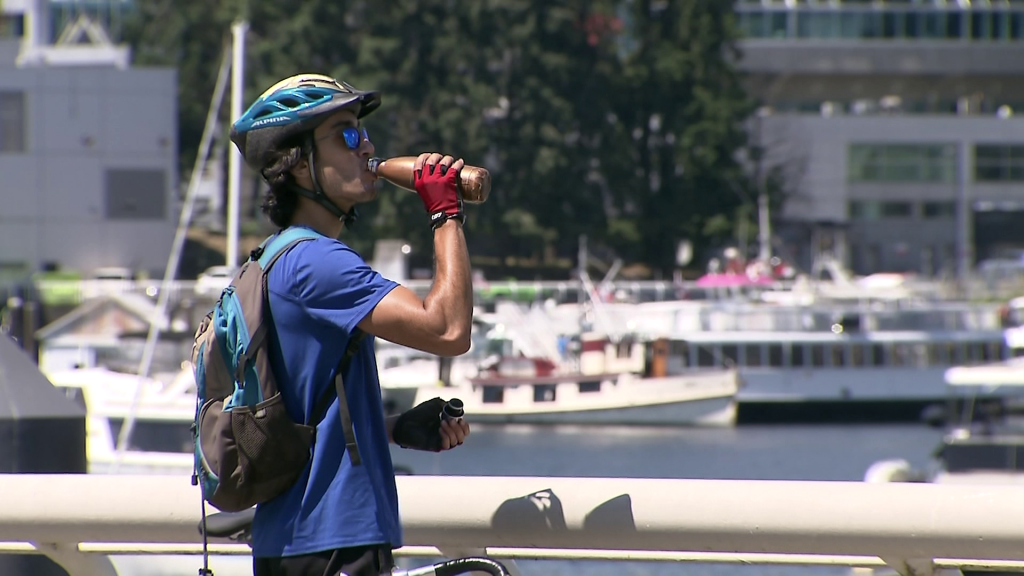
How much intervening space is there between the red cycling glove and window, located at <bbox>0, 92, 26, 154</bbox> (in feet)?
172

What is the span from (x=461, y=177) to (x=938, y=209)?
2680 inches

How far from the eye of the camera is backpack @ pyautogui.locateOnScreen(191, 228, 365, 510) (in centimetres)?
263

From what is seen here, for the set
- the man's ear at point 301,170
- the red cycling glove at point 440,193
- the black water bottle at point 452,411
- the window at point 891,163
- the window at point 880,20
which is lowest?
the window at point 891,163

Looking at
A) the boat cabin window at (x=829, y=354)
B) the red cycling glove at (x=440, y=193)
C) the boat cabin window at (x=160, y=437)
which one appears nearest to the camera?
the red cycling glove at (x=440, y=193)

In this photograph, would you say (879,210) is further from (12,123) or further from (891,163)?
(12,123)

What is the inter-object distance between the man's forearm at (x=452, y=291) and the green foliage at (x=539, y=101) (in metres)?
47.8

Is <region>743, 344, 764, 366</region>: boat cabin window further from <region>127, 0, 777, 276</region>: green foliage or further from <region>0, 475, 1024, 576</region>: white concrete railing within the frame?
<region>0, 475, 1024, 576</region>: white concrete railing

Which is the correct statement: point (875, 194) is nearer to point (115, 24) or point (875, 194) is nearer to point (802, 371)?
point (802, 371)

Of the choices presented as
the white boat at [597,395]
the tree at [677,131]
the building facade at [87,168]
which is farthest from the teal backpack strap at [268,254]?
the tree at [677,131]

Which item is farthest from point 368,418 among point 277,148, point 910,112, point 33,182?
point 910,112

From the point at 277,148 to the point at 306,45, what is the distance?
5219 cm

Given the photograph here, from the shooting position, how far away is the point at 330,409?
2.71 metres

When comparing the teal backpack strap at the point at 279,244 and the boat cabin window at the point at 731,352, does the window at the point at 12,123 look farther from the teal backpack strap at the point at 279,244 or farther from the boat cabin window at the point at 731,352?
the teal backpack strap at the point at 279,244

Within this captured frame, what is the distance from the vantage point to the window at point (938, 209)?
6769 centimetres
